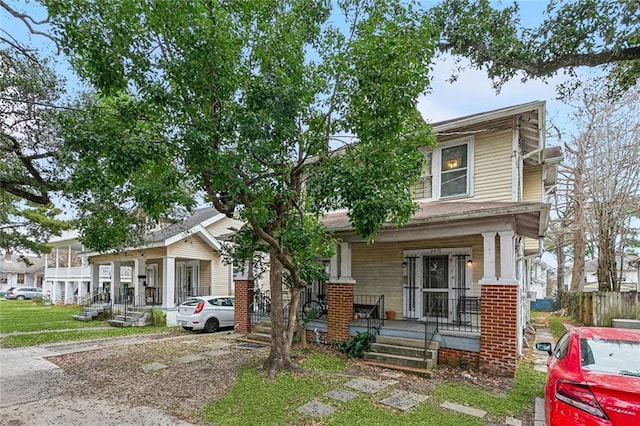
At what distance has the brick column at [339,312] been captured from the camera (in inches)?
405

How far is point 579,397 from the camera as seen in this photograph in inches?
145

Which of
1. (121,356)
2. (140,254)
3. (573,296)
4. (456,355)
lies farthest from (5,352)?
(573,296)

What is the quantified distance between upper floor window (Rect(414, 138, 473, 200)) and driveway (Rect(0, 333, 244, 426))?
834 centimetres

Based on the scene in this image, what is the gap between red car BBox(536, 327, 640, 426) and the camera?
3449mm

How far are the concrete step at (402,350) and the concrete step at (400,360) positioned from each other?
0.12 m

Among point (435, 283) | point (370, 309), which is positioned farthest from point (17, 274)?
point (435, 283)

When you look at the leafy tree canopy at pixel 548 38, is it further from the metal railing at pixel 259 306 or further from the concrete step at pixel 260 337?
the metal railing at pixel 259 306

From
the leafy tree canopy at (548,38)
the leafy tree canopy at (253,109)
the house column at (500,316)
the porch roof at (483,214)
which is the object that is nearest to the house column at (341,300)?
the porch roof at (483,214)

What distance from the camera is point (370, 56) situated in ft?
21.9

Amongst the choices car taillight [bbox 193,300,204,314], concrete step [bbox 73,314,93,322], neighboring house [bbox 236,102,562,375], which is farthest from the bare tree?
concrete step [bbox 73,314,93,322]

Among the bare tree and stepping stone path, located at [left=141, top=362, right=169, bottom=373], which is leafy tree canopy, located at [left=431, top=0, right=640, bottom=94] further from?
the bare tree

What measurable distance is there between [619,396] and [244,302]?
10.9m

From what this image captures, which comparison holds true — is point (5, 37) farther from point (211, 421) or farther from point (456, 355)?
point (456, 355)

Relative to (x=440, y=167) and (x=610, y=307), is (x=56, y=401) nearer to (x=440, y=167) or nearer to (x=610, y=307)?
(x=440, y=167)
